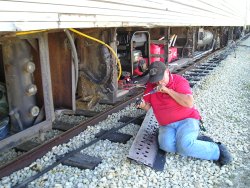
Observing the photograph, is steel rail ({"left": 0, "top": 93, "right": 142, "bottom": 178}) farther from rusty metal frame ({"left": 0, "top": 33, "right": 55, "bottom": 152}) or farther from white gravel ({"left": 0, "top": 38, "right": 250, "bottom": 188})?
rusty metal frame ({"left": 0, "top": 33, "right": 55, "bottom": 152})

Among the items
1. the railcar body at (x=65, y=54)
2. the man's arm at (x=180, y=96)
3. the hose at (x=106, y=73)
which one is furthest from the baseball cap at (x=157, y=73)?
the hose at (x=106, y=73)

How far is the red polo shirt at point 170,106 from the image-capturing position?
3261 mm

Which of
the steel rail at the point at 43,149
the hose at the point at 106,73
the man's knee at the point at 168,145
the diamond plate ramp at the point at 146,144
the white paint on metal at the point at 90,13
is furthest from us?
the hose at the point at 106,73

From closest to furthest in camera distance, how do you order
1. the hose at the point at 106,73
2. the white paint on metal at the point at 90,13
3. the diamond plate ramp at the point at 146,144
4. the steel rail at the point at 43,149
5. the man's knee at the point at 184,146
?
the white paint on metal at the point at 90,13 < the steel rail at the point at 43,149 < the diamond plate ramp at the point at 146,144 < the man's knee at the point at 184,146 < the hose at the point at 106,73

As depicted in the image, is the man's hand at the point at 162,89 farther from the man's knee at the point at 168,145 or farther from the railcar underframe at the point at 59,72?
the railcar underframe at the point at 59,72

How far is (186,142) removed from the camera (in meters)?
3.13

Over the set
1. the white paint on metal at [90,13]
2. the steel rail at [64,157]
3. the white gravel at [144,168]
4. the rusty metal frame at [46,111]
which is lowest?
the white gravel at [144,168]

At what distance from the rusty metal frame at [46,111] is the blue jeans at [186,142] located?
4.12ft

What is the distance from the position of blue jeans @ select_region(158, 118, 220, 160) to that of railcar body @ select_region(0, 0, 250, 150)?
1.30 m

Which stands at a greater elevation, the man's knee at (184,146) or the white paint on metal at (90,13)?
the white paint on metal at (90,13)

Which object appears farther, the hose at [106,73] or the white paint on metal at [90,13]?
the hose at [106,73]

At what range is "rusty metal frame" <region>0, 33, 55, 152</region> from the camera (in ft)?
9.99

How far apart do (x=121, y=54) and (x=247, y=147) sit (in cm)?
286

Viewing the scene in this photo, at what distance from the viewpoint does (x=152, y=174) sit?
2.83 meters
